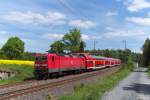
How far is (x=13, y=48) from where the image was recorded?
154m

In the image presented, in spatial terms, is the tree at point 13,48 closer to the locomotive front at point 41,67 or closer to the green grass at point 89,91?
the locomotive front at point 41,67

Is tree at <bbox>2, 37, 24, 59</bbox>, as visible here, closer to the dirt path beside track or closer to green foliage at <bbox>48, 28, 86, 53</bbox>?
green foliage at <bbox>48, 28, 86, 53</bbox>

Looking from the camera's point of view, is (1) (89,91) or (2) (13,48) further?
(2) (13,48)

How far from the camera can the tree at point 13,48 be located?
15300 cm

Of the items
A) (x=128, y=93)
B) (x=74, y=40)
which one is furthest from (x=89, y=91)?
(x=74, y=40)

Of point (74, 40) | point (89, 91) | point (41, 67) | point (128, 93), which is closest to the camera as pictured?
point (89, 91)

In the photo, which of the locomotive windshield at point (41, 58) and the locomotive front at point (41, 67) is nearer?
the locomotive front at point (41, 67)

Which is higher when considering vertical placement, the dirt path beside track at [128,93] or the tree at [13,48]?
the tree at [13,48]

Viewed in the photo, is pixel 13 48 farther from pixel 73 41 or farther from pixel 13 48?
pixel 73 41

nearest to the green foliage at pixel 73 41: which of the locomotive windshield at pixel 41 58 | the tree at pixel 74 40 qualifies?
the tree at pixel 74 40

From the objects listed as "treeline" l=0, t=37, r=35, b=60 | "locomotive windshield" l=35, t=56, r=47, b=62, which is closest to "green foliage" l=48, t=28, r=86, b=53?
"treeline" l=0, t=37, r=35, b=60

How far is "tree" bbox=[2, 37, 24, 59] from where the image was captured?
502 ft

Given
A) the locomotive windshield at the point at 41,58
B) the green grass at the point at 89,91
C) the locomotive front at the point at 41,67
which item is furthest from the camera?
the locomotive windshield at the point at 41,58

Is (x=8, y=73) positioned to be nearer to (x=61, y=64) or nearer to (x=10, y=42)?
(x=61, y=64)
